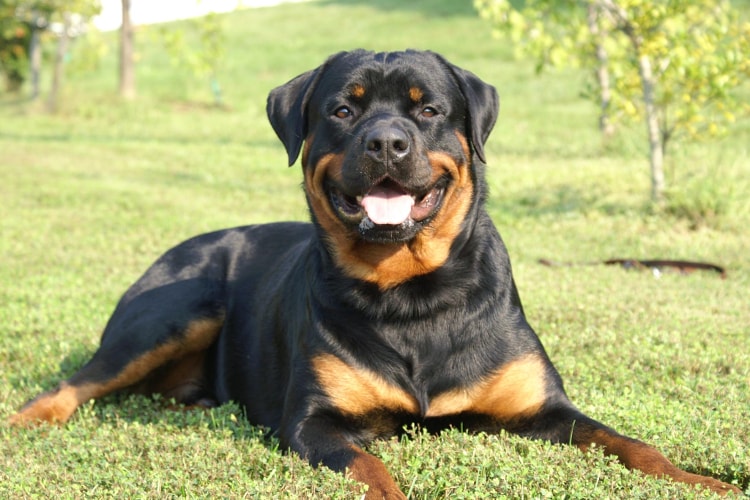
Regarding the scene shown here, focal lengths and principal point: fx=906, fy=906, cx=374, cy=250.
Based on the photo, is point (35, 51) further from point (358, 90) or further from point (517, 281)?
point (358, 90)

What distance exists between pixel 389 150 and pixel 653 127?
7.03 metres

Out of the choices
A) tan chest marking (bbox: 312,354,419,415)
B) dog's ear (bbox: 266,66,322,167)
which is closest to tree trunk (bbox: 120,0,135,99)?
dog's ear (bbox: 266,66,322,167)

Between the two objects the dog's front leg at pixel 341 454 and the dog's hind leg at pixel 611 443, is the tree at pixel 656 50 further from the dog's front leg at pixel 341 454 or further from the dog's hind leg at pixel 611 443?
the dog's front leg at pixel 341 454

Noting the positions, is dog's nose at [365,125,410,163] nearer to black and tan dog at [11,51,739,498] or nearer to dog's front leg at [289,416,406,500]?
black and tan dog at [11,51,739,498]

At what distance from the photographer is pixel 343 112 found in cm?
396

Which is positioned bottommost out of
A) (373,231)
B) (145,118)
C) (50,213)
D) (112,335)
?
(145,118)

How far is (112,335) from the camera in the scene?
15.9 ft

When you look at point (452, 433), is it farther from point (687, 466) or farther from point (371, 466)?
point (687, 466)

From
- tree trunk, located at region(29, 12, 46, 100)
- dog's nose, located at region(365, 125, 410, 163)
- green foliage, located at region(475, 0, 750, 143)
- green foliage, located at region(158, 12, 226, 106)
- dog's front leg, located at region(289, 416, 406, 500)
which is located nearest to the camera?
dog's front leg, located at region(289, 416, 406, 500)

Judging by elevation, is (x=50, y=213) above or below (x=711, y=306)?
below

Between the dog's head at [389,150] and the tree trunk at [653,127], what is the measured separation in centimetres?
624

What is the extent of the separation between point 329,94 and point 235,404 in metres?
1.72

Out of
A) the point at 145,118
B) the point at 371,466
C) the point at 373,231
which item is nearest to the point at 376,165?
the point at 373,231

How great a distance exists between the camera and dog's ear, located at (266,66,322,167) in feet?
13.6
